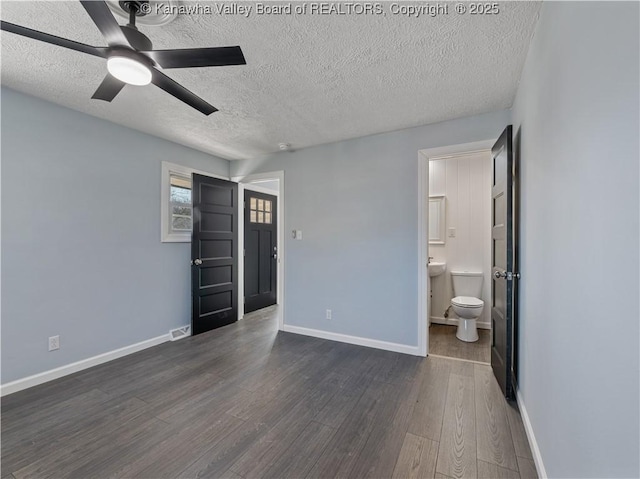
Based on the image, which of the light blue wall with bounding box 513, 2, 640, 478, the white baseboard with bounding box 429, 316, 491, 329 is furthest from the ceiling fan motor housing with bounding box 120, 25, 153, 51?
the white baseboard with bounding box 429, 316, 491, 329

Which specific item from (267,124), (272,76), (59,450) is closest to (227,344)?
(59,450)

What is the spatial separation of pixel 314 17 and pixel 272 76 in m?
0.63

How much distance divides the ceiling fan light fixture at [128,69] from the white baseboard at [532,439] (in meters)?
2.83

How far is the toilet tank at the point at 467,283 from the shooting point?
3.78 meters

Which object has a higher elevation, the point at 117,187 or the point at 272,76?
the point at 272,76

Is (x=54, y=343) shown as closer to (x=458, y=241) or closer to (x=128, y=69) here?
(x=128, y=69)

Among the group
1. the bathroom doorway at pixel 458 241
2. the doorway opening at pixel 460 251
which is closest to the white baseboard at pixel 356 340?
the doorway opening at pixel 460 251

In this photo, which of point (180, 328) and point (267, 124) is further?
point (180, 328)

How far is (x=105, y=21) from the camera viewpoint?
3.93 ft

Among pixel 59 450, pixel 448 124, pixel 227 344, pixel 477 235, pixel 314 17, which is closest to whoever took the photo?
pixel 314 17

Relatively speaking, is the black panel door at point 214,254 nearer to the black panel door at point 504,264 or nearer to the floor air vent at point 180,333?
the floor air vent at point 180,333

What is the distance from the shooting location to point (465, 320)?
11.2 feet

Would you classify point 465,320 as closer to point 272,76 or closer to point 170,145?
point 272,76

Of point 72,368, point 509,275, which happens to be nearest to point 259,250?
point 72,368
